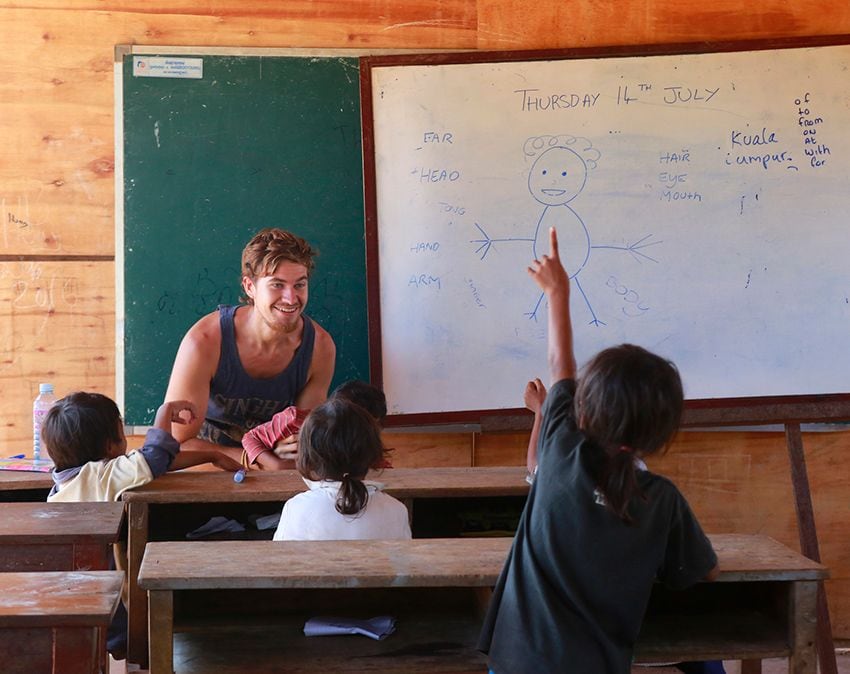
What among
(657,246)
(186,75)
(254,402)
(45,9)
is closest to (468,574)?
(254,402)

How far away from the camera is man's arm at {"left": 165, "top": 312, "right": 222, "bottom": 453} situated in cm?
356

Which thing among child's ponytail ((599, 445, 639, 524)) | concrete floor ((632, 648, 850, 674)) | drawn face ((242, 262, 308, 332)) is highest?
drawn face ((242, 262, 308, 332))

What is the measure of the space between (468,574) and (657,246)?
235cm

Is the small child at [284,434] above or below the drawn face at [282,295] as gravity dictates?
below

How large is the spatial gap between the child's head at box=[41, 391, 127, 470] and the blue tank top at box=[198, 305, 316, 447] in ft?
2.58

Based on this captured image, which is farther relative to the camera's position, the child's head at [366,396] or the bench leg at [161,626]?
the child's head at [366,396]

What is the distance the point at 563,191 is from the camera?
404 centimetres

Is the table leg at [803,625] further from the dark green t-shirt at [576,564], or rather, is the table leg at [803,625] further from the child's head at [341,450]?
the child's head at [341,450]

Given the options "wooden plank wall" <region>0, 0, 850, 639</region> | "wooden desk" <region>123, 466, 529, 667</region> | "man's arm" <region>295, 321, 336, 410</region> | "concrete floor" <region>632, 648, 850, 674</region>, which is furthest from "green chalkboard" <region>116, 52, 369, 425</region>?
"concrete floor" <region>632, 648, 850, 674</region>

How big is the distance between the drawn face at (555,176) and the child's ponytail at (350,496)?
6.35ft

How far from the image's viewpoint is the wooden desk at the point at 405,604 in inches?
75.2

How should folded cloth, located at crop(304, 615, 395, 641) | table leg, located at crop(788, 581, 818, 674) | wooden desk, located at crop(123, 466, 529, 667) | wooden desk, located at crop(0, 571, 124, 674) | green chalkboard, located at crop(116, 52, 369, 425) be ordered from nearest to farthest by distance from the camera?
wooden desk, located at crop(0, 571, 124, 674) → table leg, located at crop(788, 581, 818, 674) → folded cloth, located at crop(304, 615, 395, 641) → wooden desk, located at crop(123, 466, 529, 667) → green chalkboard, located at crop(116, 52, 369, 425)

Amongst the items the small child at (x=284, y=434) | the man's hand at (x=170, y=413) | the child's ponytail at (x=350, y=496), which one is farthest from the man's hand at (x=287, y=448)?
the child's ponytail at (x=350, y=496)

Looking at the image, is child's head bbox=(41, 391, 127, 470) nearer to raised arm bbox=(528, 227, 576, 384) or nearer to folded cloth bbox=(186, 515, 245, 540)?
folded cloth bbox=(186, 515, 245, 540)
